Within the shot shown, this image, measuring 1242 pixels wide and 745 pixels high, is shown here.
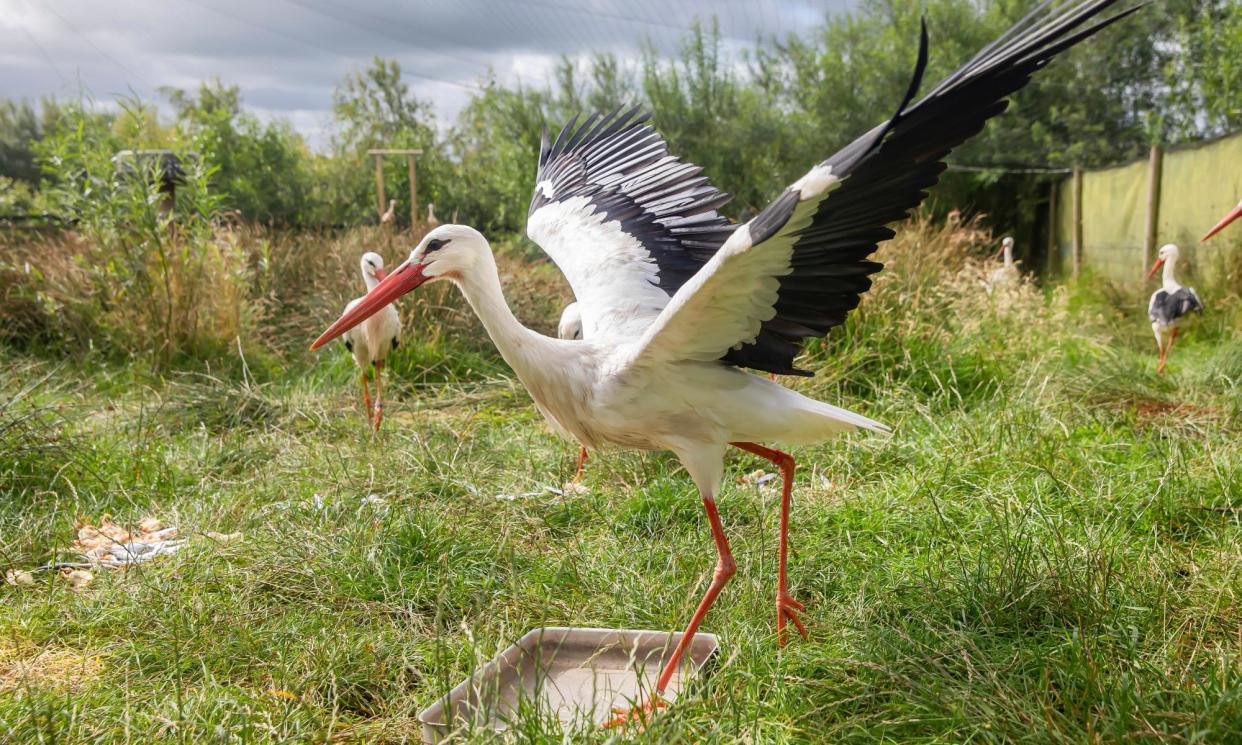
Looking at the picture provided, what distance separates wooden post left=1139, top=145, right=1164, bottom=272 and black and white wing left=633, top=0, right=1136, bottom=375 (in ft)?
27.8

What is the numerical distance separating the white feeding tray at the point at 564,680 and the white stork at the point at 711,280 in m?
0.10

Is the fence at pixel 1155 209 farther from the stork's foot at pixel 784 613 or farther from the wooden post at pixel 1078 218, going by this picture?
the stork's foot at pixel 784 613

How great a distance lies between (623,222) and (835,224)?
5.64 feet

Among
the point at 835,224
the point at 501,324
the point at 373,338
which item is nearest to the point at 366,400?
the point at 373,338

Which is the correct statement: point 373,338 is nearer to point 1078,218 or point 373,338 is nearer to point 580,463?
point 580,463

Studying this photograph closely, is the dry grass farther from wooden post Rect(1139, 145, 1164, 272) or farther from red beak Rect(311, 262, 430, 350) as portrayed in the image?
wooden post Rect(1139, 145, 1164, 272)

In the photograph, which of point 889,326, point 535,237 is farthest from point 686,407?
point 889,326

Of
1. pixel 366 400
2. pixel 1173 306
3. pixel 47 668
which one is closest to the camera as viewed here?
pixel 47 668

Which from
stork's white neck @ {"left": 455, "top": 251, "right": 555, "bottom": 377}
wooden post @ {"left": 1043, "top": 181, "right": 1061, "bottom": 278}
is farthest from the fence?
stork's white neck @ {"left": 455, "top": 251, "right": 555, "bottom": 377}

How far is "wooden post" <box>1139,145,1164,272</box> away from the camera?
9.54m

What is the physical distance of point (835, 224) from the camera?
2.30 metres

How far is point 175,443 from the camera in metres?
5.19

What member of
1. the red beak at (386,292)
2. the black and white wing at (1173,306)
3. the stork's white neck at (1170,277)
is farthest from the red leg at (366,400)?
the stork's white neck at (1170,277)

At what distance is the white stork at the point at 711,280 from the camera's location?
2098 millimetres
